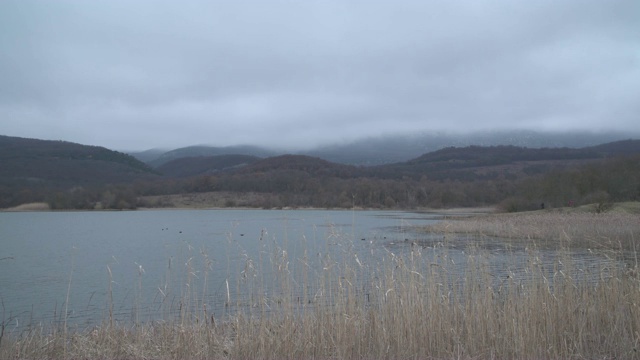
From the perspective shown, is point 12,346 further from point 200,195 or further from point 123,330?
point 200,195

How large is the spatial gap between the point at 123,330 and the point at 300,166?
553 ft

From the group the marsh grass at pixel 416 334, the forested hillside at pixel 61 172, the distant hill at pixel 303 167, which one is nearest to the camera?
the marsh grass at pixel 416 334

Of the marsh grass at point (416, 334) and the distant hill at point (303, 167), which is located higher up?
the distant hill at point (303, 167)

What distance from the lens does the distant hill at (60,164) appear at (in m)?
115

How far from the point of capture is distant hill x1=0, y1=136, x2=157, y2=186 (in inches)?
4523

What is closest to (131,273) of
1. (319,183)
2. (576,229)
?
(576,229)

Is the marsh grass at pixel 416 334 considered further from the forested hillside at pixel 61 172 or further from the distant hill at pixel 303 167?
the distant hill at pixel 303 167

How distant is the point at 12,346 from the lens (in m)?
6.80

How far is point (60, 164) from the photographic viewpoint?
12912cm

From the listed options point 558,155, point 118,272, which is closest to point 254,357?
point 118,272

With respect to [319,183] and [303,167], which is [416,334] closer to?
[319,183]

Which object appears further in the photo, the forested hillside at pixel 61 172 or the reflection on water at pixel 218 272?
the forested hillside at pixel 61 172

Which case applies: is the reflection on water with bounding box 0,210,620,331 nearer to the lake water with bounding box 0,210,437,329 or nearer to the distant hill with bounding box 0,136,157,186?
the lake water with bounding box 0,210,437,329

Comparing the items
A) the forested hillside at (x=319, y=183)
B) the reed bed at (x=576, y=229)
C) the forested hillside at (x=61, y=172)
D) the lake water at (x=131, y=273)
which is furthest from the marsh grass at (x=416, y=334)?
the forested hillside at (x=61, y=172)
